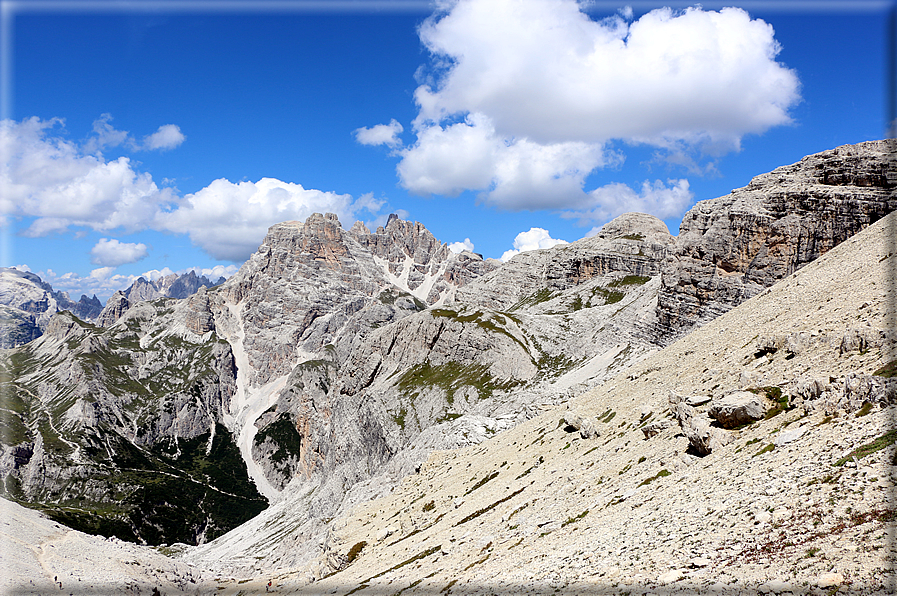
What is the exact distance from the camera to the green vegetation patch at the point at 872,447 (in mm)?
17703

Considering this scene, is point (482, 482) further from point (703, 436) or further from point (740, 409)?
point (740, 409)

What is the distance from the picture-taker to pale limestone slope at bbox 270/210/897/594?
15.9 m

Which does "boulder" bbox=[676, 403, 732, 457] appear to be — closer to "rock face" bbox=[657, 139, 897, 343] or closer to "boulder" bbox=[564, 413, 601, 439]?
"boulder" bbox=[564, 413, 601, 439]

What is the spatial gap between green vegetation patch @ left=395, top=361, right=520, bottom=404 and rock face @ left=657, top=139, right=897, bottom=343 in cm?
6284

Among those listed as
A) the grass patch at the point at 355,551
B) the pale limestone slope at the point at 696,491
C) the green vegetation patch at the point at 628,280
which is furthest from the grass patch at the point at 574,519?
the green vegetation patch at the point at 628,280

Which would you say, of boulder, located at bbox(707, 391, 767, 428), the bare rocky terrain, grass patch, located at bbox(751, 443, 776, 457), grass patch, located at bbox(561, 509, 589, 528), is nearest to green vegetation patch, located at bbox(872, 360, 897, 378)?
the bare rocky terrain

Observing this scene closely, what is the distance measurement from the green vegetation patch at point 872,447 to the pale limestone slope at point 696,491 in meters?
0.42

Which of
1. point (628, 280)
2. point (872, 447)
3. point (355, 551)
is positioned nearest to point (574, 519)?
point (872, 447)

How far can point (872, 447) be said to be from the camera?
1800cm

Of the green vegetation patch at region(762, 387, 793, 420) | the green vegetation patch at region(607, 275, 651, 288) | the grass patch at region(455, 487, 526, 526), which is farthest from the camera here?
the green vegetation patch at region(607, 275, 651, 288)

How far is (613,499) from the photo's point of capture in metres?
28.0

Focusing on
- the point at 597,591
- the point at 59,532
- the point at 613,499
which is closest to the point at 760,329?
the point at 613,499

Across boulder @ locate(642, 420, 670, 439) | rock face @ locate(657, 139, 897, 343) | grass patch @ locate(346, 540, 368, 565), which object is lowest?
grass patch @ locate(346, 540, 368, 565)

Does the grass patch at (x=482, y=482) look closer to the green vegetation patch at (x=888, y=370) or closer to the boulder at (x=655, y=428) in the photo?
the boulder at (x=655, y=428)
